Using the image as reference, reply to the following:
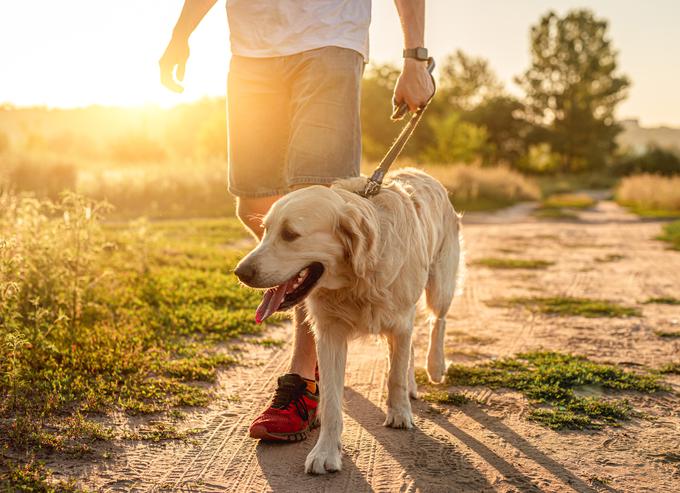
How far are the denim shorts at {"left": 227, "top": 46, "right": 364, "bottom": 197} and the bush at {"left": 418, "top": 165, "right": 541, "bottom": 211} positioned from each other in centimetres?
1610

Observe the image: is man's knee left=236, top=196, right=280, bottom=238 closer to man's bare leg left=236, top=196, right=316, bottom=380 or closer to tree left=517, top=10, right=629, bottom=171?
man's bare leg left=236, top=196, right=316, bottom=380

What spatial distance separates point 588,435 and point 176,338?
296cm

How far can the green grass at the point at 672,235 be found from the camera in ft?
36.0

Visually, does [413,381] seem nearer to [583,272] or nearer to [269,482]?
[269,482]

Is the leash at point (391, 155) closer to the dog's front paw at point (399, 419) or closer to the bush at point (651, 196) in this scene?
the dog's front paw at point (399, 419)

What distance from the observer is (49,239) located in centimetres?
532

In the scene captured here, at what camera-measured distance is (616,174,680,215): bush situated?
2031 cm

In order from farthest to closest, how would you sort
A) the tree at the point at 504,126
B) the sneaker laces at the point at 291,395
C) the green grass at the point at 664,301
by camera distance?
the tree at the point at 504,126
the green grass at the point at 664,301
the sneaker laces at the point at 291,395

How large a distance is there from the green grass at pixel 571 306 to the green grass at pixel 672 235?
205 inches

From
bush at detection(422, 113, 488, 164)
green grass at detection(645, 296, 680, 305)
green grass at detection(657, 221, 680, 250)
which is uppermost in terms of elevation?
bush at detection(422, 113, 488, 164)

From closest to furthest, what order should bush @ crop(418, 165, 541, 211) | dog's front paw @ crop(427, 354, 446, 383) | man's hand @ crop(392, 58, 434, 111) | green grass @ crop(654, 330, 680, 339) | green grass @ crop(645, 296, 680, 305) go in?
man's hand @ crop(392, 58, 434, 111)
dog's front paw @ crop(427, 354, 446, 383)
green grass @ crop(654, 330, 680, 339)
green grass @ crop(645, 296, 680, 305)
bush @ crop(418, 165, 541, 211)

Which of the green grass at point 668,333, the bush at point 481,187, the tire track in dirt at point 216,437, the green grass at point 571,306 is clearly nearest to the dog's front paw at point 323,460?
the tire track in dirt at point 216,437

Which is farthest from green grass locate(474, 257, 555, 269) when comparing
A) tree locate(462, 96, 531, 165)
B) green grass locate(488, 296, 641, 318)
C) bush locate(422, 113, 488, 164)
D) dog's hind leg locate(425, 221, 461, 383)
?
tree locate(462, 96, 531, 165)

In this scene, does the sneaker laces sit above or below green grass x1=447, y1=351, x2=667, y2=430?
above
